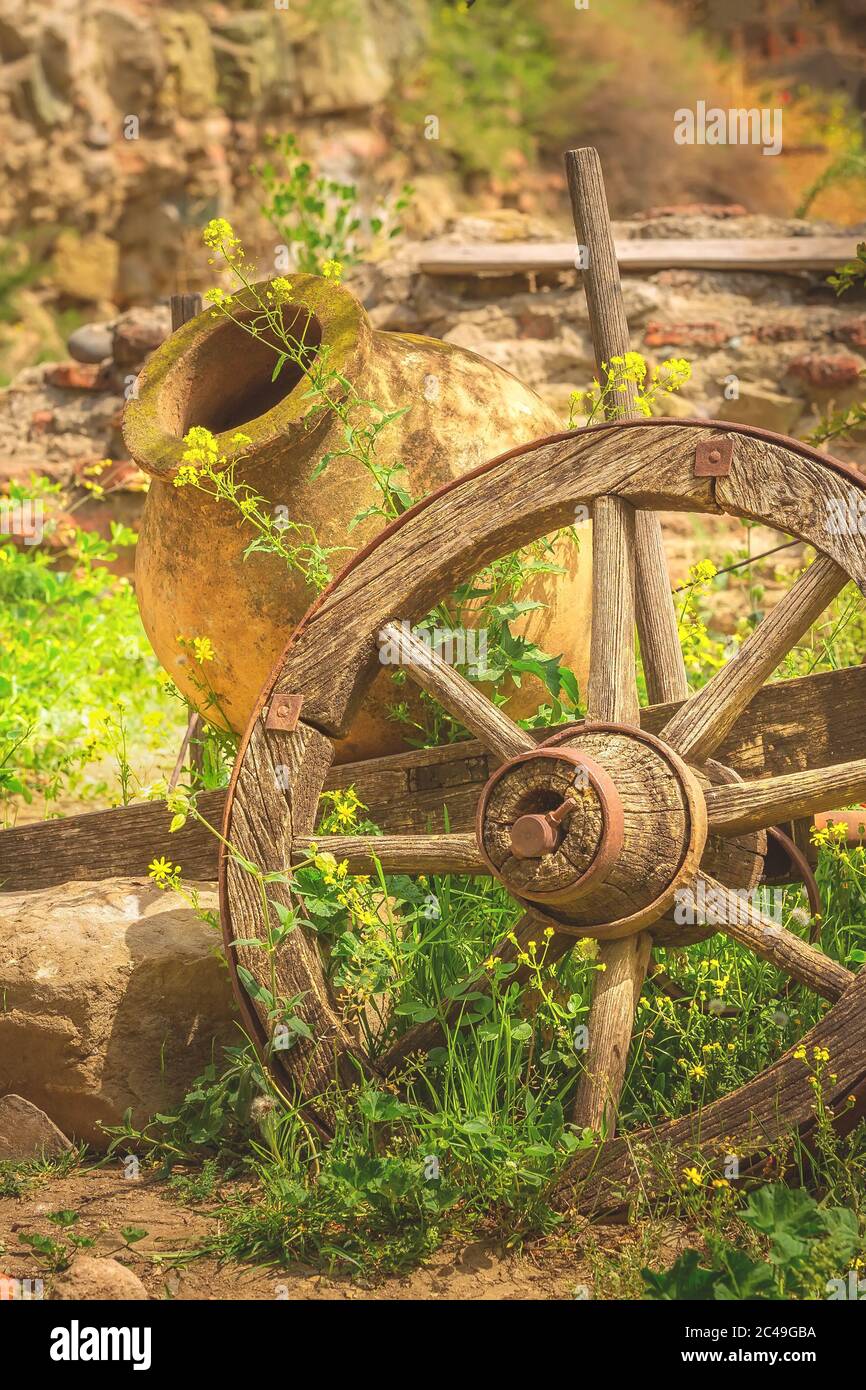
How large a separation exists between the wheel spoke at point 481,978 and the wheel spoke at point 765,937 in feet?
0.84

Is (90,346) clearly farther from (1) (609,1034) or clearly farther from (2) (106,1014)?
(1) (609,1034)

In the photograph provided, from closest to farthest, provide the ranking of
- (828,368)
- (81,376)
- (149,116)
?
(828,368)
(81,376)
(149,116)

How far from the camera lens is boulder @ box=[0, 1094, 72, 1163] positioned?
265 cm

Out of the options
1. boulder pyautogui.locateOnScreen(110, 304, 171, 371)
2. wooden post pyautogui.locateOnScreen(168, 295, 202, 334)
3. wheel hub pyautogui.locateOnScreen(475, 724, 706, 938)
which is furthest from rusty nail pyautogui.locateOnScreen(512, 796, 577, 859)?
boulder pyautogui.locateOnScreen(110, 304, 171, 371)

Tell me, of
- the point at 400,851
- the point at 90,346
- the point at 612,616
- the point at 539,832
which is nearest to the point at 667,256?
the point at 90,346


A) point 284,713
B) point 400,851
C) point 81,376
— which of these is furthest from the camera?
point 81,376

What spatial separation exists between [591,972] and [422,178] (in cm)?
939

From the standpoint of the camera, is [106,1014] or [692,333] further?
[692,333]

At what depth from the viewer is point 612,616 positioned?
95.7 inches

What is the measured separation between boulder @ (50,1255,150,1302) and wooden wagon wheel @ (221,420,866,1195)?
1.44 ft

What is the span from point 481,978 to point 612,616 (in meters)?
0.71

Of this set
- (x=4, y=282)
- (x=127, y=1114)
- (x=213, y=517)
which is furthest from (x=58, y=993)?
(x=4, y=282)

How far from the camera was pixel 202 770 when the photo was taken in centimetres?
336

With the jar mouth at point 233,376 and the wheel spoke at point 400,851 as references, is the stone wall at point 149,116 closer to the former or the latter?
the jar mouth at point 233,376
